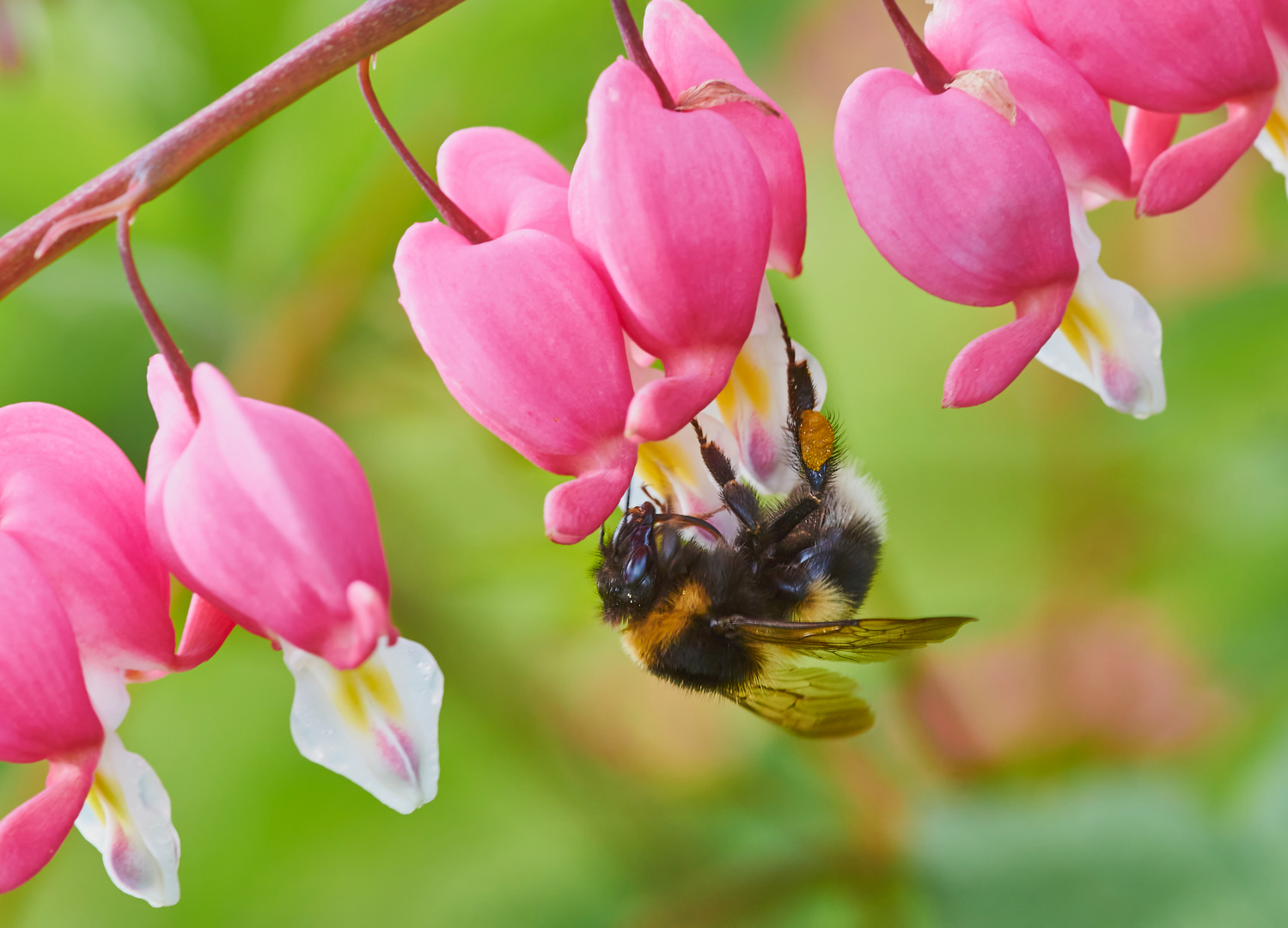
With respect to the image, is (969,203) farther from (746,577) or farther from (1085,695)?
(1085,695)

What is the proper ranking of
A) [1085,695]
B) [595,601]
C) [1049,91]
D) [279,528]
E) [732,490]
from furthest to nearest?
1. [1085,695]
2. [595,601]
3. [732,490]
4. [1049,91]
5. [279,528]

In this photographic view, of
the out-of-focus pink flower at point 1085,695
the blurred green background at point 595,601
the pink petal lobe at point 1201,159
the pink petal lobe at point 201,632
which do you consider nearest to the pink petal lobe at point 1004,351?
the pink petal lobe at point 1201,159

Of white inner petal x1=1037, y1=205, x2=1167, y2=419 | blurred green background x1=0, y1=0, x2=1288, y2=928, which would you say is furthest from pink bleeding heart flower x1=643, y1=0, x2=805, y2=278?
blurred green background x1=0, y1=0, x2=1288, y2=928

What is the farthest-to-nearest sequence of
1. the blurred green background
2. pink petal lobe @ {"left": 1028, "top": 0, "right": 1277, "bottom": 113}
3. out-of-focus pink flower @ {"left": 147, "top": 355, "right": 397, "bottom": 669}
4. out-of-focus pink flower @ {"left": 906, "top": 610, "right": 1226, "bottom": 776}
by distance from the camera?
out-of-focus pink flower @ {"left": 906, "top": 610, "right": 1226, "bottom": 776} → the blurred green background → pink petal lobe @ {"left": 1028, "top": 0, "right": 1277, "bottom": 113} → out-of-focus pink flower @ {"left": 147, "top": 355, "right": 397, "bottom": 669}

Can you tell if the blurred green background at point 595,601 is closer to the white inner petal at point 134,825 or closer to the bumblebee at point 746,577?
the bumblebee at point 746,577

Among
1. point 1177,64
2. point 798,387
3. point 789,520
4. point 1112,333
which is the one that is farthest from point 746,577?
point 1177,64

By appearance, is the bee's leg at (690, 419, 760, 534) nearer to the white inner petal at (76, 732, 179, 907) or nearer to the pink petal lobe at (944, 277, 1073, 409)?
the pink petal lobe at (944, 277, 1073, 409)

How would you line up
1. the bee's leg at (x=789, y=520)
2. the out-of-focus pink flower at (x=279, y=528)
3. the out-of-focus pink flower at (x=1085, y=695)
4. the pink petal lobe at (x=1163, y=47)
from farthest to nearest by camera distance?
the out-of-focus pink flower at (x=1085, y=695)
the bee's leg at (x=789, y=520)
the pink petal lobe at (x=1163, y=47)
the out-of-focus pink flower at (x=279, y=528)
